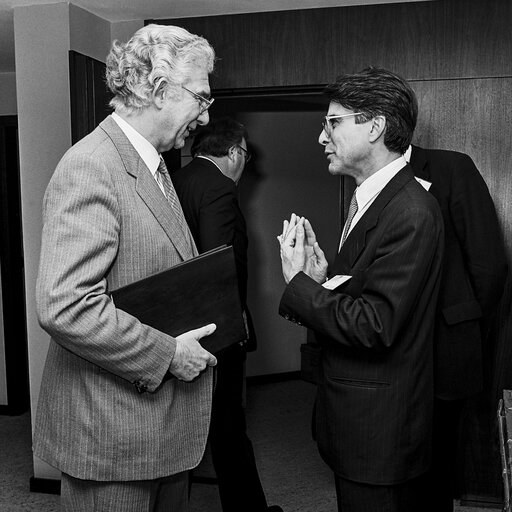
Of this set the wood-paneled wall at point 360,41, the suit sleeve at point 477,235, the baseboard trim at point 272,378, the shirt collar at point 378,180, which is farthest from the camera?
the baseboard trim at point 272,378

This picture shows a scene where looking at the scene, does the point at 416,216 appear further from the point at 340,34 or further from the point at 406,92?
the point at 340,34

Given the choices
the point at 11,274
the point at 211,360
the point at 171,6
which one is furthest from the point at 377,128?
the point at 11,274

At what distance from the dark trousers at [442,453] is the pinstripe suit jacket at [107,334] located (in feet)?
3.55

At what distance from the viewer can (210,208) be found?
2602mm

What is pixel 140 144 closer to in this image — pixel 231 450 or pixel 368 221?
pixel 368 221

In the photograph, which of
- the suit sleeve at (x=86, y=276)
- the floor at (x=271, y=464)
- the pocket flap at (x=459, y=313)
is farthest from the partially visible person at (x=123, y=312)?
the floor at (x=271, y=464)

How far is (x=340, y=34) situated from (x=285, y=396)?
2.76 metres

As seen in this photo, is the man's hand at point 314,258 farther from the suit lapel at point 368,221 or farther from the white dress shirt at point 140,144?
the white dress shirt at point 140,144

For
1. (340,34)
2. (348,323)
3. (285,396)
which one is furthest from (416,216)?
(285,396)

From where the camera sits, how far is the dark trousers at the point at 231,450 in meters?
2.67

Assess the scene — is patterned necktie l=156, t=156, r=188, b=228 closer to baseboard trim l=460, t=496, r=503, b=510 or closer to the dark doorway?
baseboard trim l=460, t=496, r=503, b=510

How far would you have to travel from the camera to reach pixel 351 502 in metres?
1.73

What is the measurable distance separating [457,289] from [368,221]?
79cm

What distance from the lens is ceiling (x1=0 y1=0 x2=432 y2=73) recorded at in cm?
289
